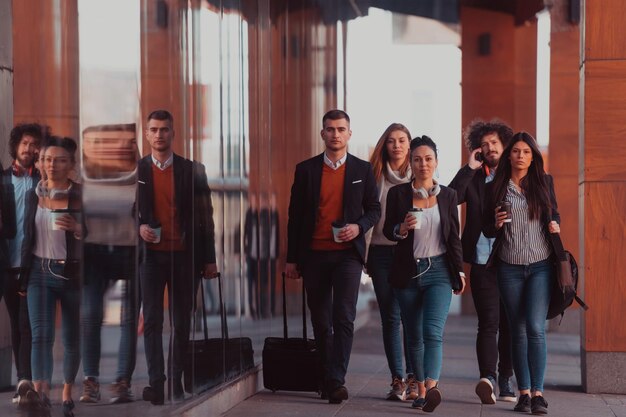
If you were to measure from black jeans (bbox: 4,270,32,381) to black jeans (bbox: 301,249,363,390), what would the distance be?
12.7ft

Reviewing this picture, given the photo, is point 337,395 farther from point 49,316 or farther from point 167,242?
point 49,316

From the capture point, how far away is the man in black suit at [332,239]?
9344mm

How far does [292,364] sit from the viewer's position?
384 inches

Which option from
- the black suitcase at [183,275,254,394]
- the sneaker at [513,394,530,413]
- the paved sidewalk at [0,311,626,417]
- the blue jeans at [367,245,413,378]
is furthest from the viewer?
the blue jeans at [367,245,413,378]

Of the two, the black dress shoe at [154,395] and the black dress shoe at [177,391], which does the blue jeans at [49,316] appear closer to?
the black dress shoe at [154,395]

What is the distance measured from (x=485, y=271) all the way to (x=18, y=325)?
4671mm

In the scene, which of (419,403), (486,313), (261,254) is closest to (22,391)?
(419,403)

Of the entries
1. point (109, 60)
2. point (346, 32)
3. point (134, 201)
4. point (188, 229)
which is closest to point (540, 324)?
point (188, 229)

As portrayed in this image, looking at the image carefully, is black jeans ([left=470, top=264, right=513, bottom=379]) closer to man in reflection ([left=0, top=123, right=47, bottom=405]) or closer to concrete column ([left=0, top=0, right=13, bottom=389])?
man in reflection ([left=0, top=123, right=47, bottom=405])

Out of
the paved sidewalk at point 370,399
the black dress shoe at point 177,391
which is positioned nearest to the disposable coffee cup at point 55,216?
the paved sidewalk at point 370,399

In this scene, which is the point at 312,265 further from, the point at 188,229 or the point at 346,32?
the point at 346,32

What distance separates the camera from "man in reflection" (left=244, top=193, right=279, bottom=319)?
10.1 m

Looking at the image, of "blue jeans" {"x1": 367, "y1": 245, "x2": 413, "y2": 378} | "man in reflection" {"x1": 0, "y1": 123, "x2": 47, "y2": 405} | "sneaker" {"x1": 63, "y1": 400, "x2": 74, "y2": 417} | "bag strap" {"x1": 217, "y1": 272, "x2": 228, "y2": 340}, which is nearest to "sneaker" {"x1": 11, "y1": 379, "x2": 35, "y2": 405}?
"man in reflection" {"x1": 0, "y1": 123, "x2": 47, "y2": 405}

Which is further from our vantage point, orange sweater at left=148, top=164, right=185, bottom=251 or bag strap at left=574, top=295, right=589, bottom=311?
bag strap at left=574, top=295, right=589, bottom=311
